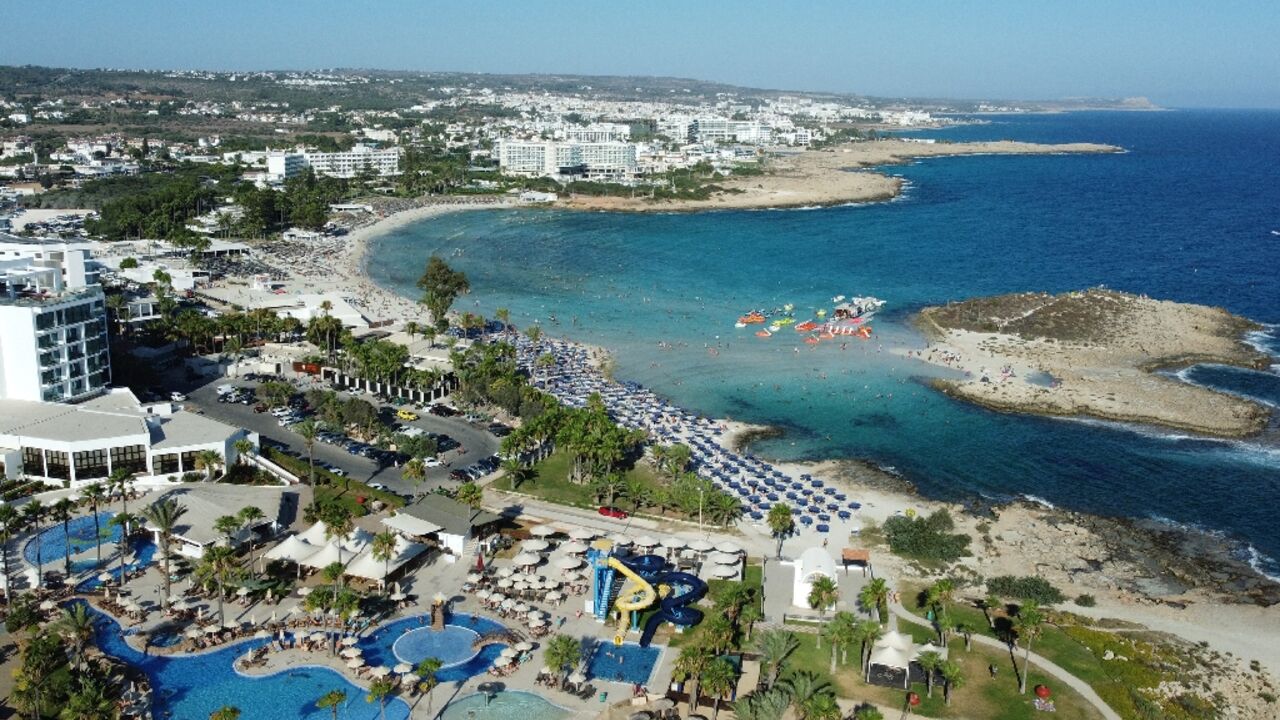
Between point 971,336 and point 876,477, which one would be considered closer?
point 876,477

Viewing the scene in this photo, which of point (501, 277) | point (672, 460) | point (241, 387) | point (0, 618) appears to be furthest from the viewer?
point (501, 277)

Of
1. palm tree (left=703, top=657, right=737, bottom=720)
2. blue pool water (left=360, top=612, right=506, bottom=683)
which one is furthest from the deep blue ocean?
blue pool water (left=360, top=612, right=506, bottom=683)

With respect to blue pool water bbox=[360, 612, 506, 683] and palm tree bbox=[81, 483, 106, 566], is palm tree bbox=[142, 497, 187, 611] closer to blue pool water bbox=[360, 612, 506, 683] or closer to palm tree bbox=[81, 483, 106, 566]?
palm tree bbox=[81, 483, 106, 566]

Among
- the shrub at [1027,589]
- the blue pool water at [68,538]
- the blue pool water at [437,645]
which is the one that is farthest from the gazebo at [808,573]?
the blue pool water at [68,538]

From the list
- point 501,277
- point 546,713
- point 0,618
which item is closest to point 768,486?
point 546,713

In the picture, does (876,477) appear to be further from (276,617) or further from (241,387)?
(241,387)

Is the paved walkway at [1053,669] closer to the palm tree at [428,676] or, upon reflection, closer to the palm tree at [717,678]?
the palm tree at [717,678]
